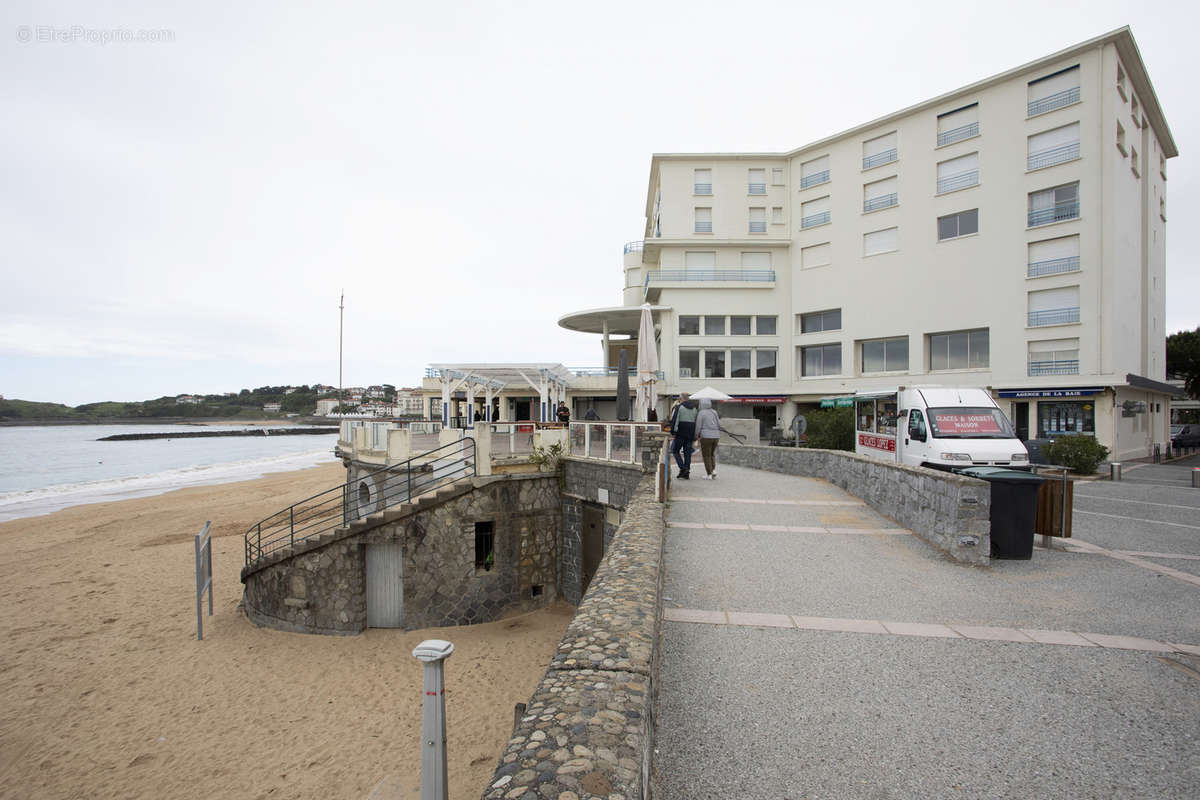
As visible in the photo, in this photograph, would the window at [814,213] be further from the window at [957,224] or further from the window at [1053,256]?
the window at [1053,256]

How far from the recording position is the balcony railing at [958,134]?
92.8 ft

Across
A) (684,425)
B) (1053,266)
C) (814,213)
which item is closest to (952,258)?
(1053,266)

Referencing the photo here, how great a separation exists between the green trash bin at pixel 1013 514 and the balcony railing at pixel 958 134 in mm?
29599

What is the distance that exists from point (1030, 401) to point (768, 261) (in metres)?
16.0

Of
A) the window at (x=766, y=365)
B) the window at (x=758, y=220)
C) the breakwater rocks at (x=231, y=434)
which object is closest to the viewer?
the window at (x=766, y=365)

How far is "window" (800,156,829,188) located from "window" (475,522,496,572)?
102 ft

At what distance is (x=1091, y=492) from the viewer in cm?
1365

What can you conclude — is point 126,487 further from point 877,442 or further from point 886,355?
point 886,355

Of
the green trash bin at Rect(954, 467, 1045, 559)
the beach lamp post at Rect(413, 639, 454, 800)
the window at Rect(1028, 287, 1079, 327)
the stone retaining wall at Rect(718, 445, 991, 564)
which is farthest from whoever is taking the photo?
the window at Rect(1028, 287, 1079, 327)

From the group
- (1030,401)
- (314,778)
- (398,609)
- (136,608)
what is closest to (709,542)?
(314,778)

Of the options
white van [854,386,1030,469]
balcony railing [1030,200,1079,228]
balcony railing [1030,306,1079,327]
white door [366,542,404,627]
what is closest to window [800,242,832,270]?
balcony railing [1030,200,1079,228]

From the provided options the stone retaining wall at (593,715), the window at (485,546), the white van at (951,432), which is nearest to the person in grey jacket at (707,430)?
the white van at (951,432)

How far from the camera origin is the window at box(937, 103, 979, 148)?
28.3m

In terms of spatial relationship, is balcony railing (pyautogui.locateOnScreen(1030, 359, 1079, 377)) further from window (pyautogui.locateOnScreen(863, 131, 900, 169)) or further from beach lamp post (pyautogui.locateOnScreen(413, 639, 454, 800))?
beach lamp post (pyautogui.locateOnScreen(413, 639, 454, 800))
